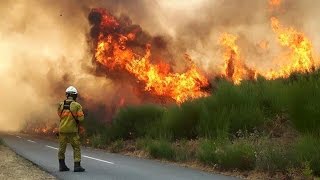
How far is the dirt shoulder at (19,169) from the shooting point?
11.2 meters

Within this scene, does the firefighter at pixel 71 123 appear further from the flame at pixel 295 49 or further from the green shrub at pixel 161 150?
the flame at pixel 295 49

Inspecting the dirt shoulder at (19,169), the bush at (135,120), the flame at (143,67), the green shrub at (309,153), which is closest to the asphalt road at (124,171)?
the dirt shoulder at (19,169)

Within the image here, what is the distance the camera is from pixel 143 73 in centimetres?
2848

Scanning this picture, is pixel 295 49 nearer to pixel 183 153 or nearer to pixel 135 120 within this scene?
pixel 135 120

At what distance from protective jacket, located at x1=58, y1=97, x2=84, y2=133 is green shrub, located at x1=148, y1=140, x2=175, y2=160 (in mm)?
5201

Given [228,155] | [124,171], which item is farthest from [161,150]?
[124,171]

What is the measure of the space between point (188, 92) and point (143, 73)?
13.1ft

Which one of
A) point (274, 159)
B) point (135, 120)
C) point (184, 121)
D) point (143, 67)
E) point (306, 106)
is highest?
point (143, 67)

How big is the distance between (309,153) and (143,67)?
1864cm

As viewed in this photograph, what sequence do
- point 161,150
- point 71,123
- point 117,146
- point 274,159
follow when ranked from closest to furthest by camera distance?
1. point 274,159
2. point 71,123
3. point 161,150
4. point 117,146

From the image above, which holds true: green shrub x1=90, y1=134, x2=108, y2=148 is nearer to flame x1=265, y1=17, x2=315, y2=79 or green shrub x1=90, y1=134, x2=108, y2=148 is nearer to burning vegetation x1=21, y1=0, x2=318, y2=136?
burning vegetation x1=21, y1=0, x2=318, y2=136

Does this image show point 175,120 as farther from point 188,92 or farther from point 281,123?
point 188,92

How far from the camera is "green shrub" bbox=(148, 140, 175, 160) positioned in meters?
16.3

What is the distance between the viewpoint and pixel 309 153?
10602mm
